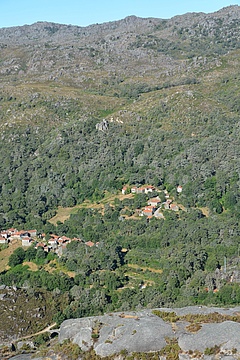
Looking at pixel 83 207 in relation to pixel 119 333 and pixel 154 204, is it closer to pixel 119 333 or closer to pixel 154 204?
pixel 154 204

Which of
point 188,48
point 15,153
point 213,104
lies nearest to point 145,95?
point 213,104

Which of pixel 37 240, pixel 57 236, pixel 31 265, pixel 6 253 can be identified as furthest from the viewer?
pixel 37 240

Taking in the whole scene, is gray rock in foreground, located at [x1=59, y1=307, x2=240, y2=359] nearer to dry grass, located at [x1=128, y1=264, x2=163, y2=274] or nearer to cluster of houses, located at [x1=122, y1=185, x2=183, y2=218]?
dry grass, located at [x1=128, y1=264, x2=163, y2=274]

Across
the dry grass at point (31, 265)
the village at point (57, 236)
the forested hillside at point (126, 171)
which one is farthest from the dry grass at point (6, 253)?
the forested hillside at point (126, 171)

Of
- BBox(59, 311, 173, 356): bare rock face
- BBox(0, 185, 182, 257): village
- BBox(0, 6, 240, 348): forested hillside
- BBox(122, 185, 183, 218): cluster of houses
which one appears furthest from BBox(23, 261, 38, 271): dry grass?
BBox(59, 311, 173, 356): bare rock face

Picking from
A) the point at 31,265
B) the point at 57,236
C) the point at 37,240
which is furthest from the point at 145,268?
the point at 37,240

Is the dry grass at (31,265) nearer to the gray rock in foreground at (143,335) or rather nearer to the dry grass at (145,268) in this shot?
the dry grass at (145,268)
